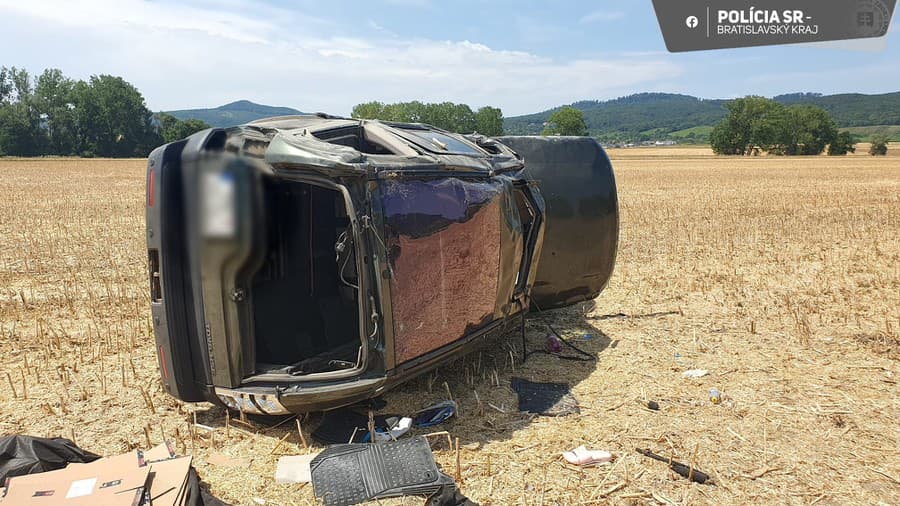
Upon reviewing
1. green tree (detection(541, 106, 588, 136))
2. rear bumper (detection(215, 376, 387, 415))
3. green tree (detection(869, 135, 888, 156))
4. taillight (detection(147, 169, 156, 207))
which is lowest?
rear bumper (detection(215, 376, 387, 415))

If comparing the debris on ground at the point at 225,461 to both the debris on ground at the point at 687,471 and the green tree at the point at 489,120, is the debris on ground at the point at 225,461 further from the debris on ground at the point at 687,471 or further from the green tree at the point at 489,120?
the green tree at the point at 489,120

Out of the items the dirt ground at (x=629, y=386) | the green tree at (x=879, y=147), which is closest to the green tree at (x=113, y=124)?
the dirt ground at (x=629, y=386)

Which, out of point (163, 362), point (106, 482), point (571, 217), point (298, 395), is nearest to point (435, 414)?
point (298, 395)

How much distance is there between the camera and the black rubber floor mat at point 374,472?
3.17 meters

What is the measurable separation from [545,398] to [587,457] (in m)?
1.00

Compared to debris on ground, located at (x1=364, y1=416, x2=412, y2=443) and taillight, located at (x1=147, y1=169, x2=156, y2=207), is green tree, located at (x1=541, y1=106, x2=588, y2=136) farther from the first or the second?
taillight, located at (x1=147, y1=169, x2=156, y2=207)

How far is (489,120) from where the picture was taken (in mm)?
95375

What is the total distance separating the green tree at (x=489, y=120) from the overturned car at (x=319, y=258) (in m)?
84.6

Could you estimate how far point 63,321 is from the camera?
6305 millimetres

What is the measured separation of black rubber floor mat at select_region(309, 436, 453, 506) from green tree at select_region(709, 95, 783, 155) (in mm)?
87640

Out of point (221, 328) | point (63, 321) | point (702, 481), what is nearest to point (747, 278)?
point (702, 481)

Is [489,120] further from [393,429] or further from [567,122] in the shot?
[393,429]

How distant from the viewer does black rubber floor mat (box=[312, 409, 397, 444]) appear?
13.0 feet

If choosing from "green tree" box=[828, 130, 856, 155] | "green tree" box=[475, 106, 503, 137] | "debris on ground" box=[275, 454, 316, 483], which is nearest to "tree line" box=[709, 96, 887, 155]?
"green tree" box=[828, 130, 856, 155]
